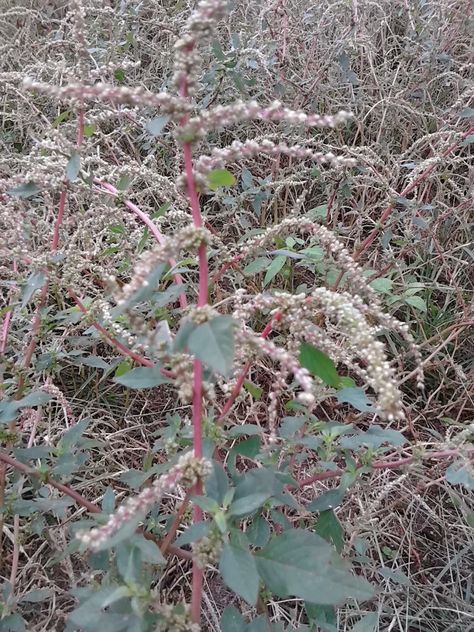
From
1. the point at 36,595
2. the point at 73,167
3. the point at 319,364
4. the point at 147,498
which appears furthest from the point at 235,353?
the point at 36,595

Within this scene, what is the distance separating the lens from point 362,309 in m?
0.85

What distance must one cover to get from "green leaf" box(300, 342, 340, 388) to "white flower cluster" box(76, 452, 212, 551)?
0.68 feet

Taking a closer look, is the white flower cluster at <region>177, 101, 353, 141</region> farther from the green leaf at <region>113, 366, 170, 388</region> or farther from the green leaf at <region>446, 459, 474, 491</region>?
the green leaf at <region>446, 459, 474, 491</region>

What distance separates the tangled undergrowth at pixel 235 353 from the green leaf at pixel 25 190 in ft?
0.12

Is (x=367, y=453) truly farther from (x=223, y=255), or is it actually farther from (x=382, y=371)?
(x=223, y=255)

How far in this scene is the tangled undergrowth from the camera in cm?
76

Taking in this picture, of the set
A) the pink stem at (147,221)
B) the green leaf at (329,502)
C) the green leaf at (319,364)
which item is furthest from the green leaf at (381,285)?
the green leaf at (319,364)

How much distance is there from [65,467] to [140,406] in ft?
2.69

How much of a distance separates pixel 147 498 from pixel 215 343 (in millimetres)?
220

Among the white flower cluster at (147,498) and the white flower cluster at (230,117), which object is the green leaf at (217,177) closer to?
the white flower cluster at (230,117)

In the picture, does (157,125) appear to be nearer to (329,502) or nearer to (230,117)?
(230,117)

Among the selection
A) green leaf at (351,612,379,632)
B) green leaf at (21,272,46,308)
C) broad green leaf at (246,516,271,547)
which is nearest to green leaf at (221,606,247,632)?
broad green leaf at (246,516,271,547)

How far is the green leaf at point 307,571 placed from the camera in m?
0.71

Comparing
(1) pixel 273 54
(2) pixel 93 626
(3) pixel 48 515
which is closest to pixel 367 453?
(2) pixel 93 626
